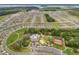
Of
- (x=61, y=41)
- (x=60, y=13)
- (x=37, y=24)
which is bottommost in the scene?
(x=61, y=41)
